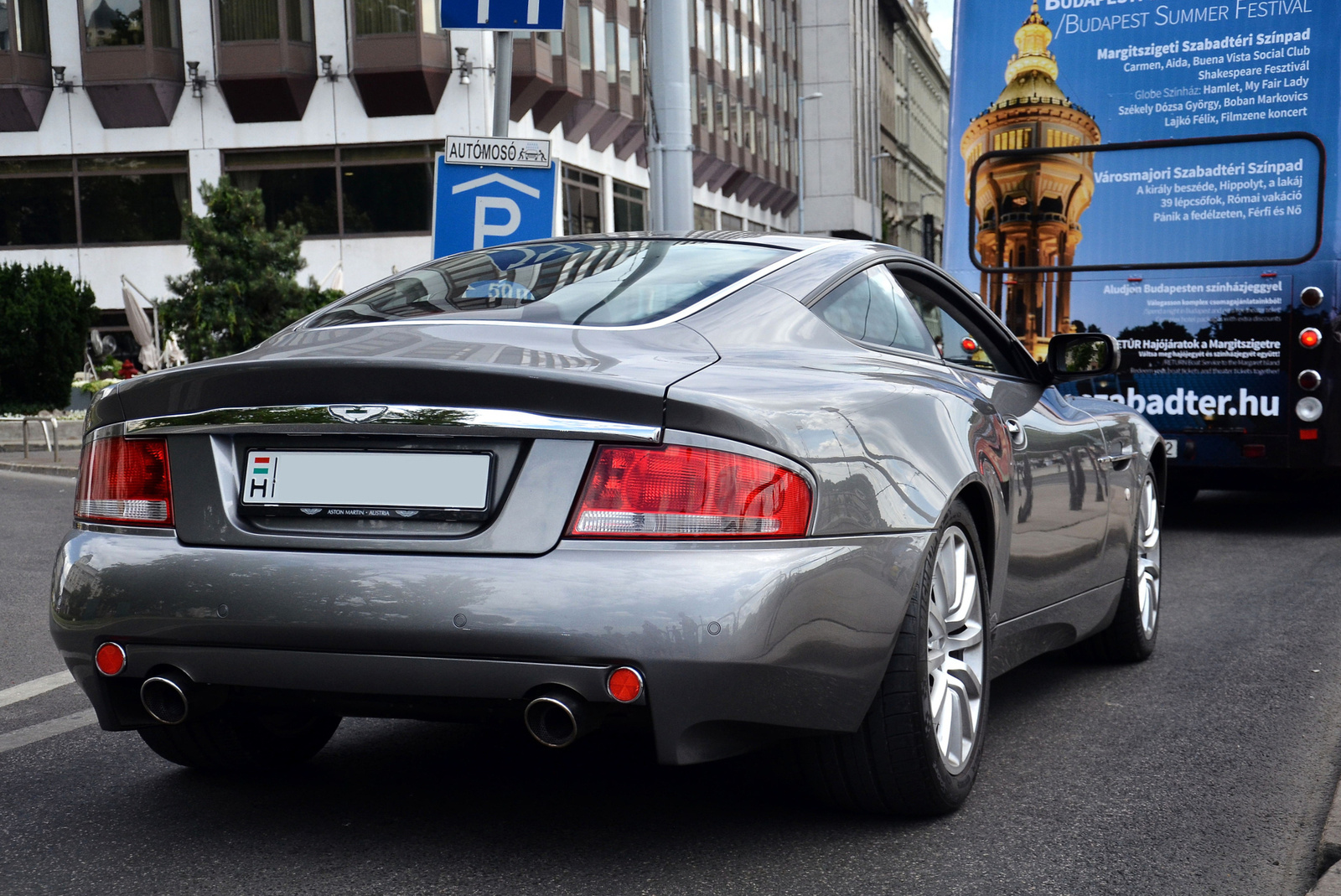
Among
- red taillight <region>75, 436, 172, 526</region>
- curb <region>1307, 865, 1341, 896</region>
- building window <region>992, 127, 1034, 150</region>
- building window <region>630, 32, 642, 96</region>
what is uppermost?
building window <region>630, 32, 642, 96</region>

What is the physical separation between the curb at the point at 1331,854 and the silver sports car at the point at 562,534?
79 cm

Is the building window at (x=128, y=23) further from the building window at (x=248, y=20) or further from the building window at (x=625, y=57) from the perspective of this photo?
the building window at (x=625, y=57)

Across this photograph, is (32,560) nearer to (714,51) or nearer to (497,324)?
(497,324)

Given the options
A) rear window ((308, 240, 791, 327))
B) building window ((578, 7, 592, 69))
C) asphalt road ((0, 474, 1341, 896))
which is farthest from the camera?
building window ((578, 7, 592, 69))

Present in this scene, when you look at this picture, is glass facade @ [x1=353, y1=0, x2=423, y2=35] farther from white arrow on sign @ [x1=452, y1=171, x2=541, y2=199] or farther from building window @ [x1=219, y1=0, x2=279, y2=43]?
white arrow on sign @ [x1=452, y1=171, x2=541, y2=199]

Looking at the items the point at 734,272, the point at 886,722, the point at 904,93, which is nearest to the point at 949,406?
the point at 734,272

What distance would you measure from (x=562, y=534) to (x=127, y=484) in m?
1.03

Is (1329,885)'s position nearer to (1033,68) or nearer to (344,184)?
(1033,68)

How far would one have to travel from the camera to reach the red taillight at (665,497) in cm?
305

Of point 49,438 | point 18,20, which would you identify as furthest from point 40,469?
point 18,20

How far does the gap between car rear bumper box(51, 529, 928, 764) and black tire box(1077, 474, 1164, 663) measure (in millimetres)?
2461

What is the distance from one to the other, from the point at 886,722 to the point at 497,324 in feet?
3.97

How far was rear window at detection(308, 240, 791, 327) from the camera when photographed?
369 centimetres

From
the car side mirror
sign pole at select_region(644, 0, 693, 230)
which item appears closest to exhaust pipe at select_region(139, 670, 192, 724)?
the car side mirror
